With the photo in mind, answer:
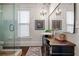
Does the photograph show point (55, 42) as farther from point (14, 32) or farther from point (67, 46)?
point (14, 32)

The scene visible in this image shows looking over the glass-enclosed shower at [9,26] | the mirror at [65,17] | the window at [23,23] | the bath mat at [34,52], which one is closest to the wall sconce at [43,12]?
the mirror at [65,17]

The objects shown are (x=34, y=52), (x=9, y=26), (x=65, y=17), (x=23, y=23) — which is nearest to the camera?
(x=34, y=52)

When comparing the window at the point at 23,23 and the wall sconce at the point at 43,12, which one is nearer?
the wall sconce at the point at 43,12

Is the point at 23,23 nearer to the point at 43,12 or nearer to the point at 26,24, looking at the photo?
the point at 26,24

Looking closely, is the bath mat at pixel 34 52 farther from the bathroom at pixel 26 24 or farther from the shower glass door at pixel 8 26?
the shower glass door at pixel 8 26

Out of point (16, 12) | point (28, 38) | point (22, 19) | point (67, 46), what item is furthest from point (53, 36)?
point (16, 12)

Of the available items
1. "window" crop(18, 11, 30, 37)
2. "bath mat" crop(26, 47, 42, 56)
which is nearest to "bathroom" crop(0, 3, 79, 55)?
"window" crop(18, 11, 30, 37)

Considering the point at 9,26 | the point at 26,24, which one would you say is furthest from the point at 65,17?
the point at 9,26

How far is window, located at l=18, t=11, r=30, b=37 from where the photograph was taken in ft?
8.60

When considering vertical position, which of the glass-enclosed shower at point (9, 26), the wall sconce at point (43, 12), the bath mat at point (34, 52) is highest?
the wall sconce at point (43, 12)

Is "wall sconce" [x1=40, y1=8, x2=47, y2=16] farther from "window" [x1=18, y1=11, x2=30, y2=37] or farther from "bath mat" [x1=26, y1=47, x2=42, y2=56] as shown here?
"bath mat" [x1=26, y1=47, x2=42, y2=56]

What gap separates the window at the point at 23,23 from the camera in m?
2.62

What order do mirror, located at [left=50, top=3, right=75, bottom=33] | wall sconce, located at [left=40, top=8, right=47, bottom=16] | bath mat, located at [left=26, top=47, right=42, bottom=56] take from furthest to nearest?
wall sconce, located at [left=40, top=8, right=47, bottom=16]
mirror, located at [left=50, top=3, right=75, bottom=33]
bath mat, located at [left=26, top=47, right=42, bottom=56]

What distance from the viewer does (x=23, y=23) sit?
2.71 m
